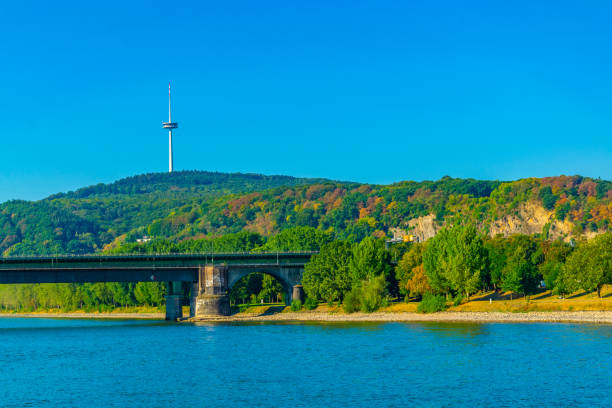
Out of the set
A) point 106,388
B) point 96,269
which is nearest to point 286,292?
point 96,269

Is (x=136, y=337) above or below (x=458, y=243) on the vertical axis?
below

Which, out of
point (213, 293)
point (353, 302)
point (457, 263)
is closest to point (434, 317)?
point (457, 263)

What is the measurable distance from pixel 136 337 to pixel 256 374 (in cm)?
4586

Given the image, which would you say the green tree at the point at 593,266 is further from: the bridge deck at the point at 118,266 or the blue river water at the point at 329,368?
the bridge deck at the point at 118,266

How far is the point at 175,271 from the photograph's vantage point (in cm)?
16388

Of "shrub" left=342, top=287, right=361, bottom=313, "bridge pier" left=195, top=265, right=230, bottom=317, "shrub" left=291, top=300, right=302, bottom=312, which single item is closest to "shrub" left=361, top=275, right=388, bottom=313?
"shrub" left=342, top=287, right=361, bottom=313

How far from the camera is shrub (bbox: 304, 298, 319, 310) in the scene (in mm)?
160125

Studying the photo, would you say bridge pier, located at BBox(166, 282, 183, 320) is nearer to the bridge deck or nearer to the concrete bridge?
the concrete bridge

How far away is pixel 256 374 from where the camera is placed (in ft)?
251

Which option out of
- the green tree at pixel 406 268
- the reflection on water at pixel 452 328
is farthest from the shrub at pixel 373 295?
the reflection on water at pixel 452 328

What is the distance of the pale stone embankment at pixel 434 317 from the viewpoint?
111750mm

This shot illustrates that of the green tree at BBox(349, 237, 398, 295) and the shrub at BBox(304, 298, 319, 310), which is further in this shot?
the shrub at BBox(304, 298, 319, 310)

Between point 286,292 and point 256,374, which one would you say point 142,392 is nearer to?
point 256,374

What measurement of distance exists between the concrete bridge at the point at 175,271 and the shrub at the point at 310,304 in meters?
6.60
